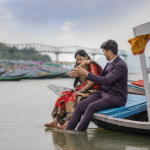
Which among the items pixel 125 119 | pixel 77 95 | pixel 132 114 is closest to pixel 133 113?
pixel 132 114

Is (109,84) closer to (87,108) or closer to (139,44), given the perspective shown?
(87,108)

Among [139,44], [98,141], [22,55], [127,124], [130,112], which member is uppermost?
[22,55]

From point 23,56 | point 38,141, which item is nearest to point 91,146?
point 38,141

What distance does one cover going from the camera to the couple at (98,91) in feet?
11.8

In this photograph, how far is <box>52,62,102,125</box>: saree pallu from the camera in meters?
4.06

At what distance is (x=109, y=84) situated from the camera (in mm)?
3693

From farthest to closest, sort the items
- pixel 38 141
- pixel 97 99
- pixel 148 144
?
pixel 97 99 → pixel 38 141 → pixel 148 144

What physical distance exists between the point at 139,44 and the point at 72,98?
1.51m

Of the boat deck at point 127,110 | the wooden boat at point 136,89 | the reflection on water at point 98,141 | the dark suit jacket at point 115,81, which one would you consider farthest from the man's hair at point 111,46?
the wooden boat at point 136,89

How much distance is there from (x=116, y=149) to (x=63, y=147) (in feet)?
2.30

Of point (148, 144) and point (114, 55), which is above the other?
point (114, 55)

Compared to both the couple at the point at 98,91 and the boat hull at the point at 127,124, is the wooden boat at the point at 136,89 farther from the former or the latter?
the boat hull at the point at 127,124

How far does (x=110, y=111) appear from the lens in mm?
3639

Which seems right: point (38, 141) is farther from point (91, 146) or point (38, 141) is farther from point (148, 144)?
point (148, 144)
